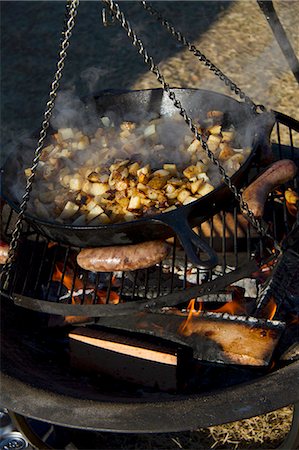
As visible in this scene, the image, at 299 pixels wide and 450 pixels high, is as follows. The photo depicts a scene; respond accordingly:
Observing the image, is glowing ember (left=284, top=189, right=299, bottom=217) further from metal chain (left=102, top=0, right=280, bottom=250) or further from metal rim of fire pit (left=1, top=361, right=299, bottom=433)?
metal rim of fire pit (left=1, top=361, right=299, bottom=433)

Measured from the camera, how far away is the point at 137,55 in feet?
23.4

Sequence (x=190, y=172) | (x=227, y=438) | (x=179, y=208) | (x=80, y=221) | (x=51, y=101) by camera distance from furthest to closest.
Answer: (x=227, y=438), (x=190, y=172), (x=80, y=221), (x=179, y=208), (x=51, y=101)

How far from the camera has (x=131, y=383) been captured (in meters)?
3.28

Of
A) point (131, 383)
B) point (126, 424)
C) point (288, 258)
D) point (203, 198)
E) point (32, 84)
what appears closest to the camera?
point (126, 424)

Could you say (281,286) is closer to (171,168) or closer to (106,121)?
(171,168)

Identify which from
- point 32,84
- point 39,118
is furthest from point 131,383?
point 32,84

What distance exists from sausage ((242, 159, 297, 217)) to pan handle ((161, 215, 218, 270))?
1.20ft

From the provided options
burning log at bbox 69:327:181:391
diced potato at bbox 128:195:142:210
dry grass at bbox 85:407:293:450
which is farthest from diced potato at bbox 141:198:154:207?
dry grass at bbox 85:407:293:450

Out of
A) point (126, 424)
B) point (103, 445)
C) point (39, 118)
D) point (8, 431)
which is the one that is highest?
point (39, 118)

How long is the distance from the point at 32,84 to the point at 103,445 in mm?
4648

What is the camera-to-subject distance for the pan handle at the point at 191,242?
96.2 inches

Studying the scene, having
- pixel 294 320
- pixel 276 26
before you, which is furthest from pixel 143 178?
pixel 276 26

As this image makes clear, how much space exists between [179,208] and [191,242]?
0.19 meters

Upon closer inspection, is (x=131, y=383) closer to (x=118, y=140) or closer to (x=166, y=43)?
(x=118, y=140)
